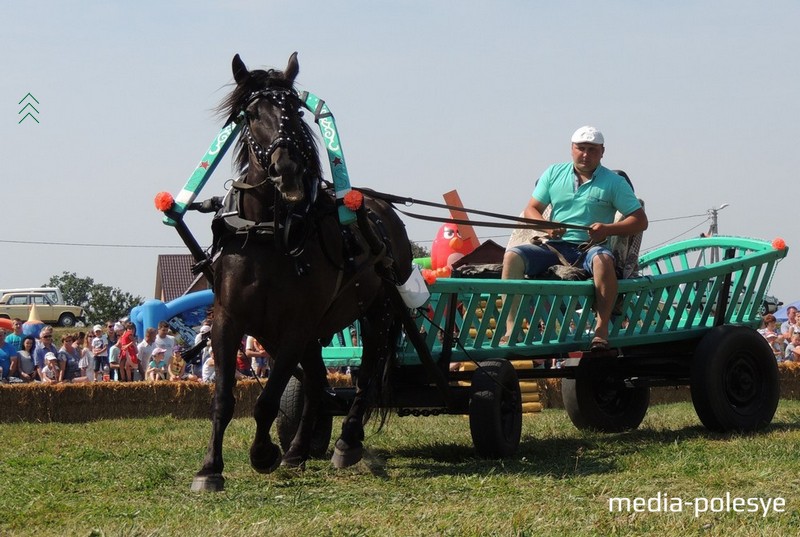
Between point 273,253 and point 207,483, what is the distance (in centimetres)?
132

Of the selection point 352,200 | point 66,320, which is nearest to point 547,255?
point 352,200

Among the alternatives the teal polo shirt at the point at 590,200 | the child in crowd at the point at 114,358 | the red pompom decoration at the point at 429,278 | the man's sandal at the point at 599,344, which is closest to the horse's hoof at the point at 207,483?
the red pompom decoration at the point at 429,278

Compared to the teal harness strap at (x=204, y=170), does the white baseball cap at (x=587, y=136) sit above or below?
above

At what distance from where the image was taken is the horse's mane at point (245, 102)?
6.71 meters

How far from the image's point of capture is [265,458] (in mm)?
6773

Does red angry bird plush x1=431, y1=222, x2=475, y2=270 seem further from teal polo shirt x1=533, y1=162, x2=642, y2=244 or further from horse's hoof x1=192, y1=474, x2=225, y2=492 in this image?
horse's hoof x1=192, y1=474, x2=225, y2=492

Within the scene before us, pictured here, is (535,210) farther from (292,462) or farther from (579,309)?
(292,462)

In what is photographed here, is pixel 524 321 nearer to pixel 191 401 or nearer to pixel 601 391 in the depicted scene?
pixel 601 391

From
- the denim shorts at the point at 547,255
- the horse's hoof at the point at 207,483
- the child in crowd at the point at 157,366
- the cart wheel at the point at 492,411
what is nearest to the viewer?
the horse's hoof at the point at 207,483

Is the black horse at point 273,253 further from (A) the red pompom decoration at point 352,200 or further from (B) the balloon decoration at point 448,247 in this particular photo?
(B) the balloon decoration at point 448,247

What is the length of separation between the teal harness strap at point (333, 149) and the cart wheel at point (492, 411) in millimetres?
1625

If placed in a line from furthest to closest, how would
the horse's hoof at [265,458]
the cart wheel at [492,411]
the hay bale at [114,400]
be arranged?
1. the hay bale at [114,400]
2. the cart wheel at [492,411]
3. the horse's hoof at [265,458]

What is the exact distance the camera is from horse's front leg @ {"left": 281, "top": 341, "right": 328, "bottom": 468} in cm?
755

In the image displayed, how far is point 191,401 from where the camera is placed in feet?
48.4
